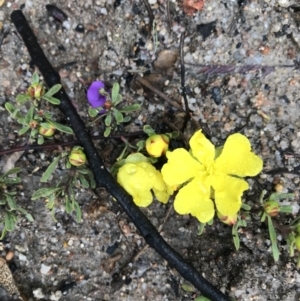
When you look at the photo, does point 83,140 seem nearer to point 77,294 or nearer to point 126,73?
point 126,73

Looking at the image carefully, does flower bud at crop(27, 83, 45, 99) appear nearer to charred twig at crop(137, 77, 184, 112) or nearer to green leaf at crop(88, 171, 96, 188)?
green leaf at crop(88, 171, 96, 188)

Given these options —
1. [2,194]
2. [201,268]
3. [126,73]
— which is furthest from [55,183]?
[201,268]

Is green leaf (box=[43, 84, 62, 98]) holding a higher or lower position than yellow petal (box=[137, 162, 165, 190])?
higher

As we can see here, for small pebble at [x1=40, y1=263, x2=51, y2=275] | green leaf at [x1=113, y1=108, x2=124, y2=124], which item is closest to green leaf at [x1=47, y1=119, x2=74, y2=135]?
green leaf at [x1=113, y1=108, x2=124, y2=124]

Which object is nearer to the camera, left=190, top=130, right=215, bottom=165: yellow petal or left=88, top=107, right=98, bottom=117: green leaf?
left=190, top=130, right=215, bottom=165: yellow petal

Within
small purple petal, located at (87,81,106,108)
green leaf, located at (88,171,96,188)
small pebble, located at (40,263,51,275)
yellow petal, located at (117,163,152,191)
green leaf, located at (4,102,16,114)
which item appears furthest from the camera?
small pebble, located at (40,263,51,275)
